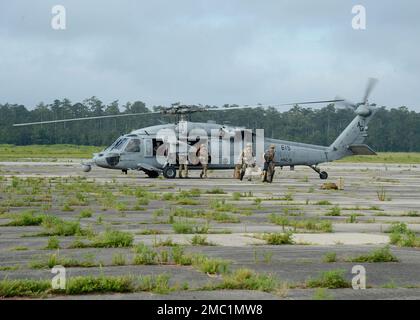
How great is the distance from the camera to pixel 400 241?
12.2 meters

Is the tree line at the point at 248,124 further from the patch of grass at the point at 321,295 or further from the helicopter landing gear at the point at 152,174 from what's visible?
the patch of grass at the point at 321,295

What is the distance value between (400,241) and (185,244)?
11.5ft

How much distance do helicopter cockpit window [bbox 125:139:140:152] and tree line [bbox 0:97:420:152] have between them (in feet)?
347

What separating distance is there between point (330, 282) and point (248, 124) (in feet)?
517

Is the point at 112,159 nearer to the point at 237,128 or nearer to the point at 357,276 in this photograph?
the point at 237,128

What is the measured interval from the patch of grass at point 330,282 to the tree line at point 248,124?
136753mm

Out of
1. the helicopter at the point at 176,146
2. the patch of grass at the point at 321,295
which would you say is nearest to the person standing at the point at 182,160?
the helicopter at the point at 176,146

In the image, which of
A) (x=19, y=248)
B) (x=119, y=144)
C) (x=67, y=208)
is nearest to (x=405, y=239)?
(x=19, y=248)

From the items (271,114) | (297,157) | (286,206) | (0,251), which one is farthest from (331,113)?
(0,251)

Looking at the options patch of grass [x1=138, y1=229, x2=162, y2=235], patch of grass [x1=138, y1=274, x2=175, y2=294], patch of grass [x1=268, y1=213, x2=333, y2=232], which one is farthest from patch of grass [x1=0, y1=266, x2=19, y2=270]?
patch of grass [x1=268, y1=213, x2=333, y2=232]

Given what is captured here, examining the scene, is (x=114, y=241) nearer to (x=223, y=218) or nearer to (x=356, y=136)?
(x=223, y=218)

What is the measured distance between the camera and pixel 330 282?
328 inches
